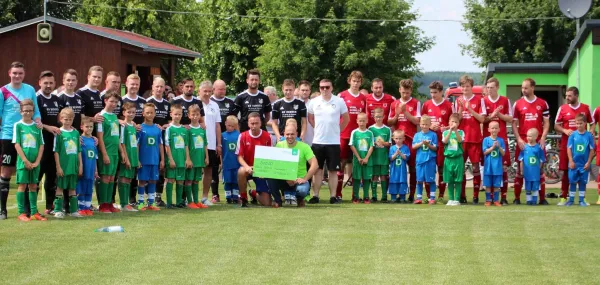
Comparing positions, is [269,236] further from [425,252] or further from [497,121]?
[497,121]

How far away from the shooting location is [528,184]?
55.8 feet

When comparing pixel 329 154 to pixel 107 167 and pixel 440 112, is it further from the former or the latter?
pixel 107 167

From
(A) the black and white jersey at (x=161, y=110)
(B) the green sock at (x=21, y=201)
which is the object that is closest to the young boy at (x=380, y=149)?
(A) the black and white jersey at (x=161, y=110)

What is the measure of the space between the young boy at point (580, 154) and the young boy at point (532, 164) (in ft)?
1.71

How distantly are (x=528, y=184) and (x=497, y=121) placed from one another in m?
1.16

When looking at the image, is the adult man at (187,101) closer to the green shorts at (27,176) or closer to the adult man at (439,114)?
A: the green shorts at (27,176)

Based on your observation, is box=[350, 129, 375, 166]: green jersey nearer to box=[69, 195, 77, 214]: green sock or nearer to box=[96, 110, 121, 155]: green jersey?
box=[96, 110, 121, 155]: green jersey

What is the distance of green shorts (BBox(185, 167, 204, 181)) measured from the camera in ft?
51.2

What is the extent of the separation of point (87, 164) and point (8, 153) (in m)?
1.09

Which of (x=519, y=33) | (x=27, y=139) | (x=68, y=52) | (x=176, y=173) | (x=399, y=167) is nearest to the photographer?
(x=27, y=139)

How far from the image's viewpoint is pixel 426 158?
1692cm

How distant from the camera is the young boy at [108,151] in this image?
14555 mm

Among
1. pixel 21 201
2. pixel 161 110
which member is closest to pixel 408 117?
pixel 161 110

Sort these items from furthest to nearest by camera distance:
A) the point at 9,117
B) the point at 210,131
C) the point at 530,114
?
the point at 530,114 < the point at 210,131 < the point at 9,117
